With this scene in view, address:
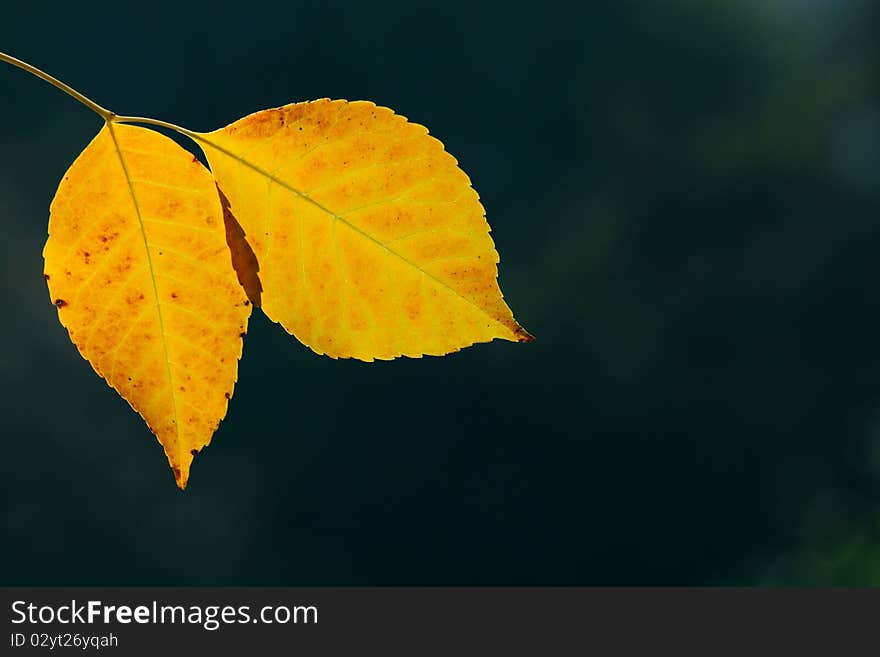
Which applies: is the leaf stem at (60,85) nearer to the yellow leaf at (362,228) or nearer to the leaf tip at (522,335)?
the yellow leaf at (362,228)

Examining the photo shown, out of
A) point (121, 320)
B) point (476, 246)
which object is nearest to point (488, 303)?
point (476, 246)

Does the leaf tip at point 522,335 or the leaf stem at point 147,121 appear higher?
the leaf stem at point 147,121

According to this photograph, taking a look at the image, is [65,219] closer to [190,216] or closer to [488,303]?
[190,216]

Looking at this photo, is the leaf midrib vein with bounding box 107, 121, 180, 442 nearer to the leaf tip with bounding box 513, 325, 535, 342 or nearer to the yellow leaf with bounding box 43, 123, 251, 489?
the yellow leaf with bounding box 43, 123, 251, 489

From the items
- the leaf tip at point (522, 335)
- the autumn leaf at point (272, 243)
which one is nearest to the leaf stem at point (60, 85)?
the autumn leaf at point (272, 243)

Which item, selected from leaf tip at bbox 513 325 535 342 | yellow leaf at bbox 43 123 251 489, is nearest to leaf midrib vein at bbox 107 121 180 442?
yellow leaf at bbox 43 123 251 489

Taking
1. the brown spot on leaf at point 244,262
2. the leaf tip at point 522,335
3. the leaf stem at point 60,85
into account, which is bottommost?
the leaf tip at point 522,335
